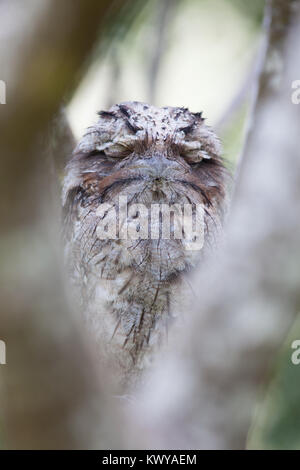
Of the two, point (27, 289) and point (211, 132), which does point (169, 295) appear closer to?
point (211, 132)

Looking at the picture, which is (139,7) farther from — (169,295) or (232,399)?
(232,399)

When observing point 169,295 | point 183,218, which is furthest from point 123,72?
point 169,295

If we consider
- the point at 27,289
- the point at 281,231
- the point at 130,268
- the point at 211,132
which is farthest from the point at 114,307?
the point at 27,289

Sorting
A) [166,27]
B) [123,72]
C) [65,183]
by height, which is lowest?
[65,183]

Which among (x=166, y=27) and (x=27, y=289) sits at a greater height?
(x=166, y=27)

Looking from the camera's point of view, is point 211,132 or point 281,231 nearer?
point 281,231

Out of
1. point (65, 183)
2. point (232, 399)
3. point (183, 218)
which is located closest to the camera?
point (232, 399)
